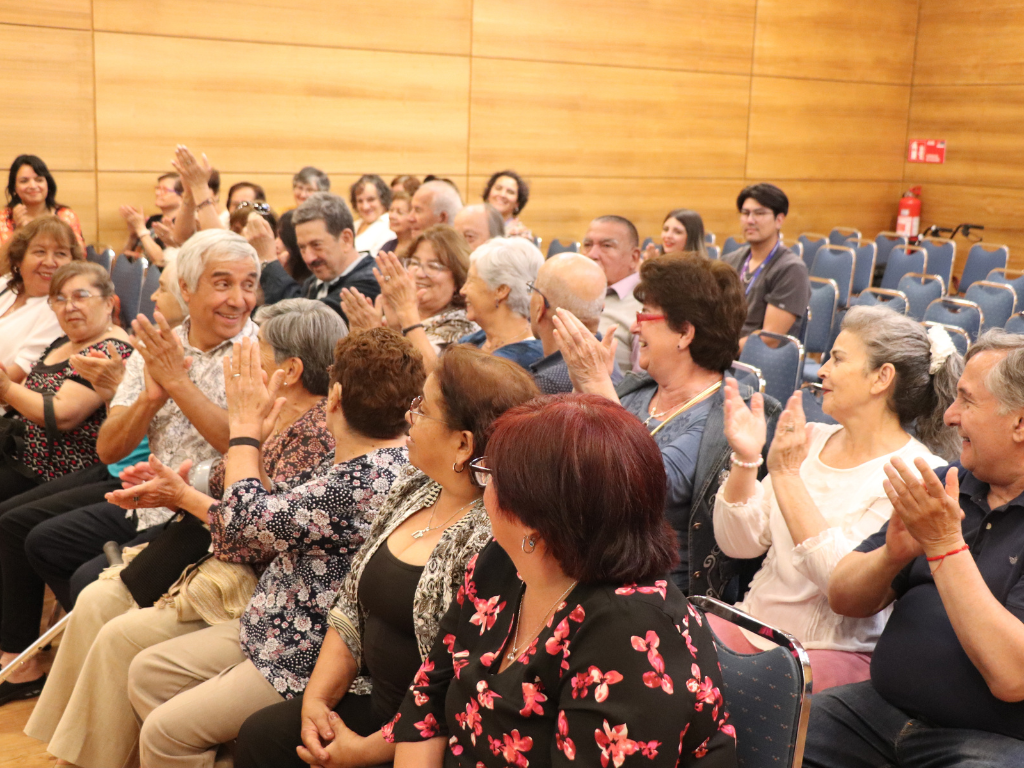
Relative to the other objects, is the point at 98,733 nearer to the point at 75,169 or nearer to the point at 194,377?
the point at 194,377

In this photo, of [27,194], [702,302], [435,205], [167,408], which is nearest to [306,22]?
[27,194]

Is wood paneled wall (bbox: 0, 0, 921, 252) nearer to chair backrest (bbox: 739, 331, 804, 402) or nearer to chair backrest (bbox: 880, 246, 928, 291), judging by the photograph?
chair backrest (bbox: 880, 246, 928, 291)

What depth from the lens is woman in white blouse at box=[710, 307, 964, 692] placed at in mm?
2041

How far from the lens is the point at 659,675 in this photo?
1258mm

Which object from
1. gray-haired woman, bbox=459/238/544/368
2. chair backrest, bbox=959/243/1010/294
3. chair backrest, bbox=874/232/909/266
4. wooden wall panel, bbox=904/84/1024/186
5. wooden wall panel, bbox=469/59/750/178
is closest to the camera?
gray-haired woman, bbox=459/238/544/368

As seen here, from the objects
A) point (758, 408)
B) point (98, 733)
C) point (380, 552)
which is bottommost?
point (98, 733)

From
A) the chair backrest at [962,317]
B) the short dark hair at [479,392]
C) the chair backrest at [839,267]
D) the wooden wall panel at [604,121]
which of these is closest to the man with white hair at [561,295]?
the short dark hair at [479,392]

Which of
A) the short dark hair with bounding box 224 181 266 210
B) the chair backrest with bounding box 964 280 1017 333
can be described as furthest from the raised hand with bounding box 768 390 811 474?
the short dark hair with bounding box 224 181 266 210

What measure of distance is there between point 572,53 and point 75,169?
4.45 metres

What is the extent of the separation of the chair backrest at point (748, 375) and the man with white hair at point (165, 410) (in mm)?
1620

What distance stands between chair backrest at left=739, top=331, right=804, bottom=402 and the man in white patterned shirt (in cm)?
197

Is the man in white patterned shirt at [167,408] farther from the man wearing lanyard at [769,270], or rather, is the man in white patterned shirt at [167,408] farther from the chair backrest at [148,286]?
the man wearing lanyard at [769,270]

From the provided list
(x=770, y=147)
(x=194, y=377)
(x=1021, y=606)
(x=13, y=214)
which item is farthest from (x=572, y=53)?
(x=1021, y=606)

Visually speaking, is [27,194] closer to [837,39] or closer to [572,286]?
[572,286]
